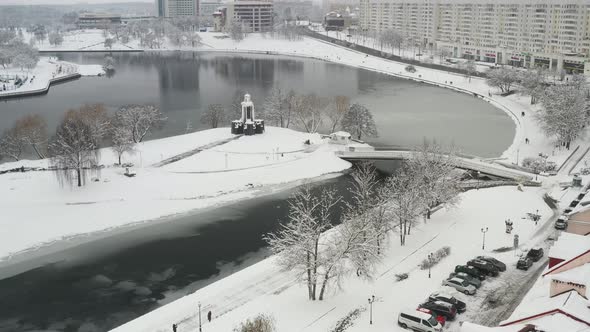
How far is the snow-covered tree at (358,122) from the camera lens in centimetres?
4250

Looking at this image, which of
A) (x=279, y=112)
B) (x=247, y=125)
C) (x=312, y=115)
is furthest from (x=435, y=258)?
(x=279, y=112)

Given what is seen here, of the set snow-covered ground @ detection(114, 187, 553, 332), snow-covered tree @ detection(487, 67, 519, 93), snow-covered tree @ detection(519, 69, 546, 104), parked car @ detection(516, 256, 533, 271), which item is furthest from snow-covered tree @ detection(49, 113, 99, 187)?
snow-covered tree @ detection(487, 67, 519, 93)

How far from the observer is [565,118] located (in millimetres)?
39344

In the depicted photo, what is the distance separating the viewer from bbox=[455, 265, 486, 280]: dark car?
65.6 feet

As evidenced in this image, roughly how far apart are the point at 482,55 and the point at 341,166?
6429 cm

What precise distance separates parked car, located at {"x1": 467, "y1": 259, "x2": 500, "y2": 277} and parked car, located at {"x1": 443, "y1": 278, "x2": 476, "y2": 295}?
5.03 ft

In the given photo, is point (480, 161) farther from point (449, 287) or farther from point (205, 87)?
point (205, 87)

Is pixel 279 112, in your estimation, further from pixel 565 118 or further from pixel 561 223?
pixel 561 223

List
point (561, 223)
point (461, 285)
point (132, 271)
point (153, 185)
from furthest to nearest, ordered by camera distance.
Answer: point (153, 185)
point (561, 223)
point (132, 271)
point (461, 285)

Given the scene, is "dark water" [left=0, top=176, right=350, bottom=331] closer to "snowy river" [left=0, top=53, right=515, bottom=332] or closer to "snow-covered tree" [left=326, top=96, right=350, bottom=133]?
"snowy river" [left=0, top=53, right=515, bottom=332]

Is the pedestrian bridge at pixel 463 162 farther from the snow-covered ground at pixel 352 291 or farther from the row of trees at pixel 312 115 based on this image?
the snow-covered ground at pixel 352 291

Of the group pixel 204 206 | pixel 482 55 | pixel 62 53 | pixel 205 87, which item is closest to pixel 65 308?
pixel 204 206

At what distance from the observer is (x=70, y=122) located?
112ft

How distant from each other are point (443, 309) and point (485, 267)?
149 inches
